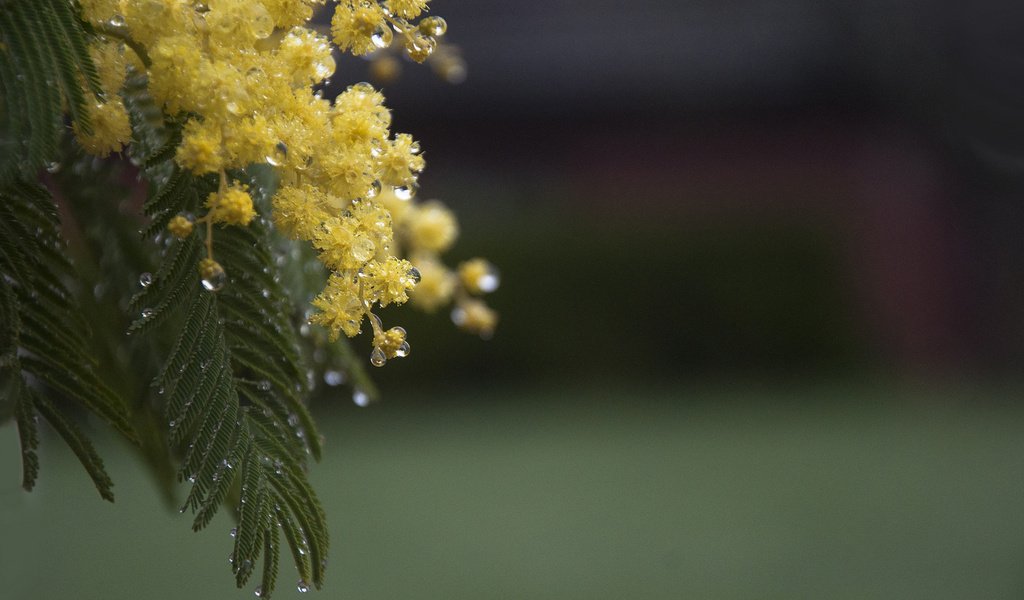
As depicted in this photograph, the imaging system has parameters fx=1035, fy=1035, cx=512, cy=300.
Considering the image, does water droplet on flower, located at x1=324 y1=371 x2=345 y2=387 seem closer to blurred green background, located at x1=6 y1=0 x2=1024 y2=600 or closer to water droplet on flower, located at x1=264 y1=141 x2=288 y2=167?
water droplet on flower, located at x1=264 y1=141 x2=288 y2=167

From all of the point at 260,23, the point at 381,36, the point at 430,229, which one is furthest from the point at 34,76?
the point at 430,229

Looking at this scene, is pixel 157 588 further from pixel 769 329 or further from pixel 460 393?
pixel 769 329

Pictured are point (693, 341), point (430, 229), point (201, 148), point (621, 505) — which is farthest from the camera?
point (693, 341)

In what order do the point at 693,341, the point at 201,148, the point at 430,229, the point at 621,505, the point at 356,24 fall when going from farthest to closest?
the point at 693,341 → the point at 621,505 → the point at 430,229 → the point at 356,24 → the point at 201,148

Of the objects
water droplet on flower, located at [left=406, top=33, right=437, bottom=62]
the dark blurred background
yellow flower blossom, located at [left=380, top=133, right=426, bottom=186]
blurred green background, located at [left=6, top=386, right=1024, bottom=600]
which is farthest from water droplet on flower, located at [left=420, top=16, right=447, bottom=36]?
the dark blurred background

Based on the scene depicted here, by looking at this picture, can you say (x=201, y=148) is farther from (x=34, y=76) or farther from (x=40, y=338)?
(x=40, y=338)

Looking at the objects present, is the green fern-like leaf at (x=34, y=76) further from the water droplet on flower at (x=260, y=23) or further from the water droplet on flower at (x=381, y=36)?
the water droplet on flower at (x=381, y=36)

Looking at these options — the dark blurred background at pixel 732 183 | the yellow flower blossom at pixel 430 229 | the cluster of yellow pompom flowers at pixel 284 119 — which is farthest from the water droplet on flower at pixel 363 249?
the dark blurred background at pixel 732 183
